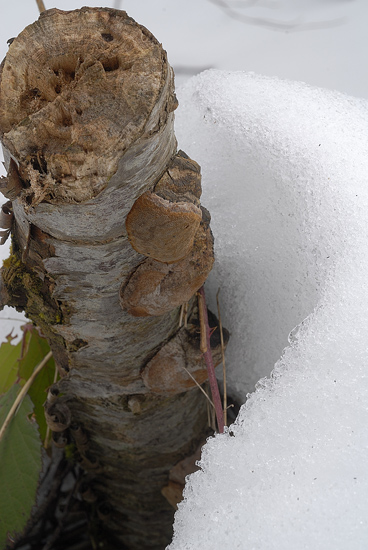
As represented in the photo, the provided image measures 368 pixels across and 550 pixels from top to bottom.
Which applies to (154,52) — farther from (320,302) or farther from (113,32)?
(320,302)

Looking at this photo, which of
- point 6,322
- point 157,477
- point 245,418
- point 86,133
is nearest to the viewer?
point 86,133

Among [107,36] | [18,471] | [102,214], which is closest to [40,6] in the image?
[107,36]

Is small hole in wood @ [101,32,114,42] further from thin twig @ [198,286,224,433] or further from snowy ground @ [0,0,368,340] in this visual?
snowy ground @ [0,0,368,340]

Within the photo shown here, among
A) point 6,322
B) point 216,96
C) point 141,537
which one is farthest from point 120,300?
point 141,537

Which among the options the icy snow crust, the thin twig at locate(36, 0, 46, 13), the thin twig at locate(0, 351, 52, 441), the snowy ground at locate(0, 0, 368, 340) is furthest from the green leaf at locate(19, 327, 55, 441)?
the thin twig at locate(36, 0, 46, 13)

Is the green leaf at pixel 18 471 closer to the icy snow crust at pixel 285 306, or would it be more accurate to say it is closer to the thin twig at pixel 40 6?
the icy snow crust at pixel 285 306
